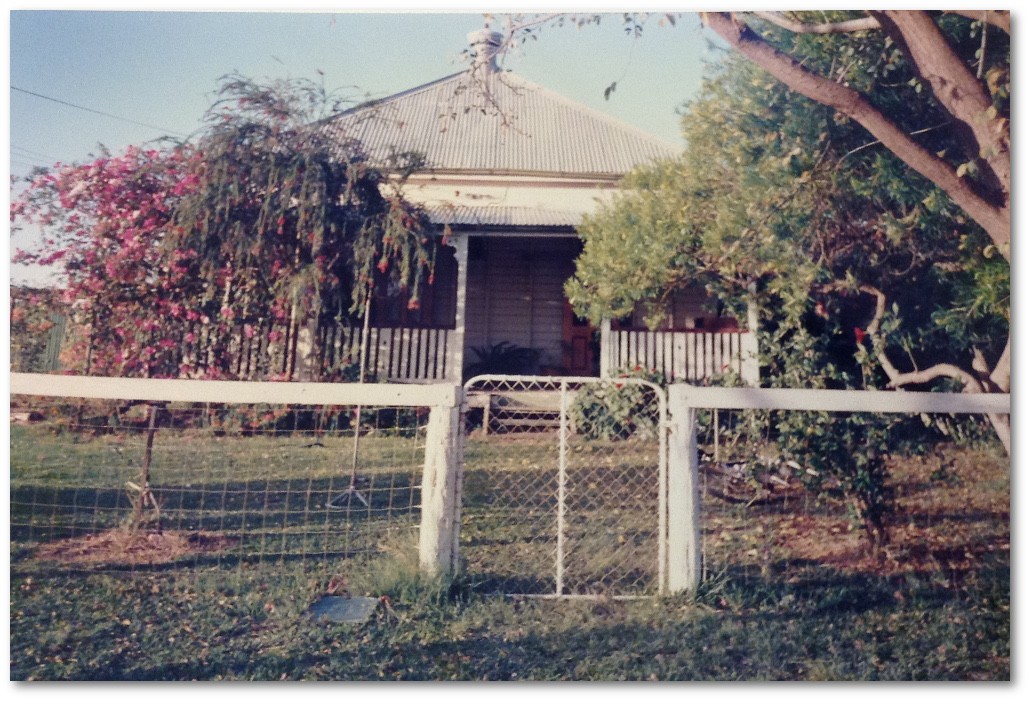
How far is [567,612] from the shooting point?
3342 millimetres

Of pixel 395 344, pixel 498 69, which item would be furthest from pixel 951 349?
pixel 395 344

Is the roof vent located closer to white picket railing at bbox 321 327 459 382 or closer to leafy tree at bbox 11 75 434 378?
leafy tree at bbox 11 75 434 378

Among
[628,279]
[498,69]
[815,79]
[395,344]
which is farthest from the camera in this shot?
[395,344]

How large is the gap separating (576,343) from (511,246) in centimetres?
177

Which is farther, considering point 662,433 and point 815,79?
point 662,433

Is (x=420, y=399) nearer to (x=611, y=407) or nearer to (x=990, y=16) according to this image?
(x=990, y=16)

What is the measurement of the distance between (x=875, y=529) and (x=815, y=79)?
8.09 ft

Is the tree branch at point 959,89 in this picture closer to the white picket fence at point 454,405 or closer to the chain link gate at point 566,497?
the white picket fence at point 454,405

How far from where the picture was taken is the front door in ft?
34.0

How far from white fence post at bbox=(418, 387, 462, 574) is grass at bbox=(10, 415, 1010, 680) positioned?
0.13 meters

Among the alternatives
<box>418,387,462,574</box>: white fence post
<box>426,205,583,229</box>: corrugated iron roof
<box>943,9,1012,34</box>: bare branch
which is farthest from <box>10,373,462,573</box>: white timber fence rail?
<box>426,205,583,229</box>: corrugated iron roof

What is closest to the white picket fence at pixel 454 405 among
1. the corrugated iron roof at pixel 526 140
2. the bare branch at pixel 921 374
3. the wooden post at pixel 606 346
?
the bare branch at pixel 921 374

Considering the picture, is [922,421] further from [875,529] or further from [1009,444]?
[875,529]

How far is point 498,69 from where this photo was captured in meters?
4.52
